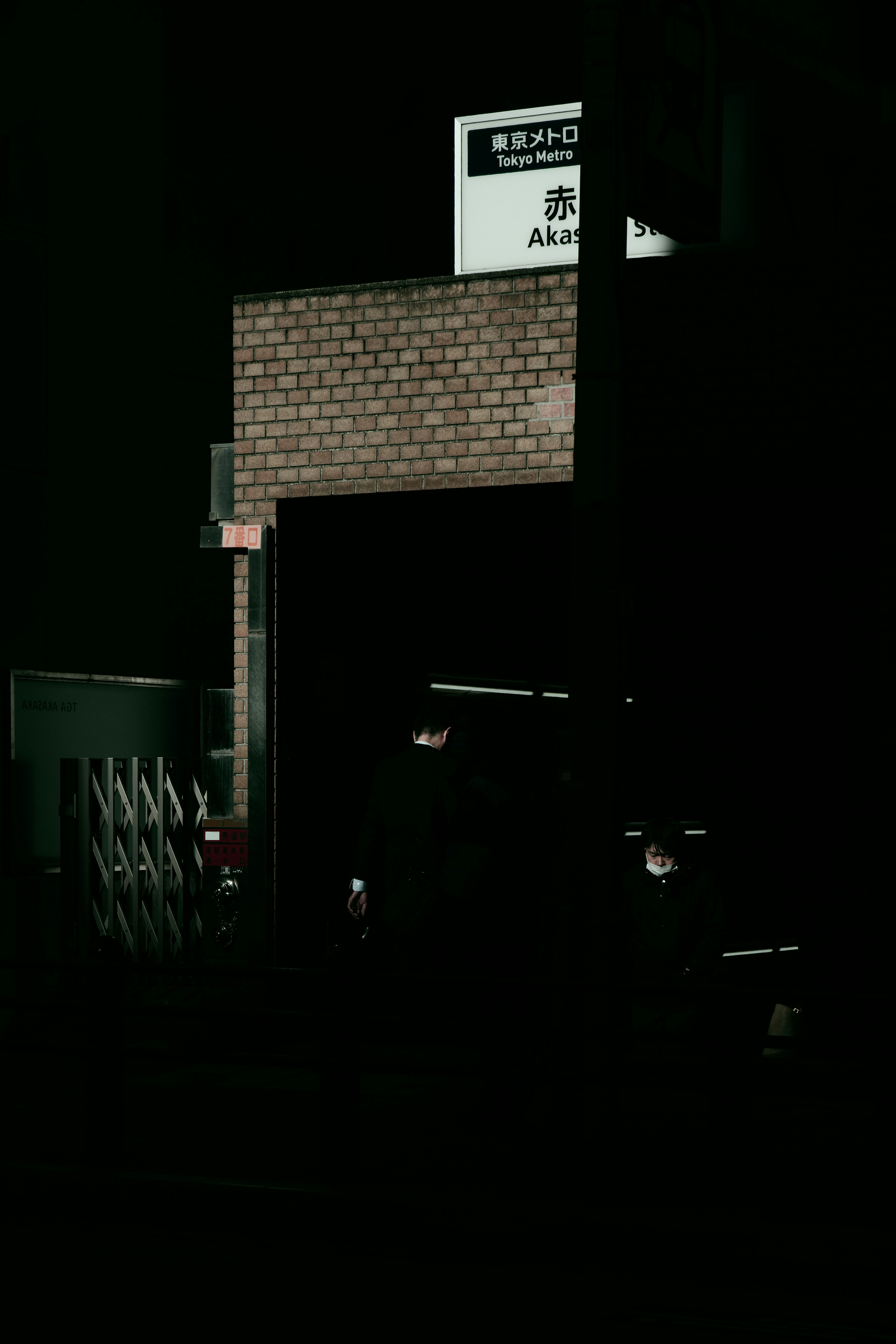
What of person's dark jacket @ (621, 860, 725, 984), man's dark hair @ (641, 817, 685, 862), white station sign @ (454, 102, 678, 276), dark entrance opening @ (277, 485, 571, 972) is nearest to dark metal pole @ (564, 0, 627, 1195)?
person's dark jacket @ (621, 860, 725, 984)

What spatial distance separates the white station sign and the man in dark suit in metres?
3.06

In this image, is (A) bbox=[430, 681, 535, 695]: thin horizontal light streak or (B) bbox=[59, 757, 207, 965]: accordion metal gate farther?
(A) bbox=[430, 681, 535, 695]: thin horizontal light streak

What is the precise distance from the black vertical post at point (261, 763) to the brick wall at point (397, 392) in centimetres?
18

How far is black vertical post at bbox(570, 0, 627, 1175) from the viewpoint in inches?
308

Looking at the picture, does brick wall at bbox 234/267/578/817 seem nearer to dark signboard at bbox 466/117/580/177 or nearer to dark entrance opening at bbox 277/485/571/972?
dark entrance opening at bbox 277/485/571/972

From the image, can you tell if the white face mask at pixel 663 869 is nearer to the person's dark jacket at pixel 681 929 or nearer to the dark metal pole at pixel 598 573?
the person's dark jacket at pixel 681 929

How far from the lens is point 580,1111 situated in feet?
25.5

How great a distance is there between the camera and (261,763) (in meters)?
11.9

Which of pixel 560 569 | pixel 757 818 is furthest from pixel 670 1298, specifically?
pixel 560 569

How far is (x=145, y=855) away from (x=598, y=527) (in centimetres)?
661

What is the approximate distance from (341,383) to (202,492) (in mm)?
6203

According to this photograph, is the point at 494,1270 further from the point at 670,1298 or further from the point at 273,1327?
the point at 273,1327

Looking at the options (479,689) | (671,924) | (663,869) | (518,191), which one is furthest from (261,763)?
(518,191)

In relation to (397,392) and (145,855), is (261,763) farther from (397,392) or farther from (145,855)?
(397,392)
